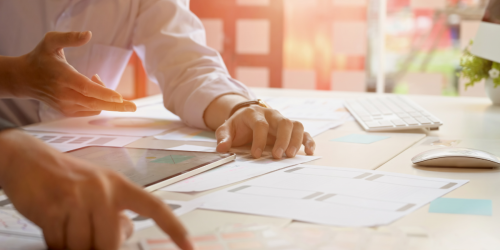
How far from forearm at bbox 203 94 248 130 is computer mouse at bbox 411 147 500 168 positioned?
437mm

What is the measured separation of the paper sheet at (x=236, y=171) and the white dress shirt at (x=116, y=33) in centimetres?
49

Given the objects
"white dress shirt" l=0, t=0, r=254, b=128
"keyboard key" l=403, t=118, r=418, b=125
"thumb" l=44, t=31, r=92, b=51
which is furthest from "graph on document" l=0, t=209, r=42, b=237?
"keyboard key" l=403, t=118, r=418, b=125

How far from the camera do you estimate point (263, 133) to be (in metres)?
0.87

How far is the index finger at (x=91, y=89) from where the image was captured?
862 millimetres

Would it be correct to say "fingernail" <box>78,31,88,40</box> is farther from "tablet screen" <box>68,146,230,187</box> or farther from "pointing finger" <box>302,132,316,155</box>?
"pointing finger" <box>302,132,316,155</box>

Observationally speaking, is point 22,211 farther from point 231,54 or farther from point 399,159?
point 231,54

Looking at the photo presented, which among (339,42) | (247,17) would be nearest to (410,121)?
(339,42)

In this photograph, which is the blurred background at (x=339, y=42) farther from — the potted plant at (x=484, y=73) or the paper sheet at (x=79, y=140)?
the paper sheet at (x=79, y=140)

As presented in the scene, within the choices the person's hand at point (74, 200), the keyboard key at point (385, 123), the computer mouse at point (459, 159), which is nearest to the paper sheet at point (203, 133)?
the keyboard key at point (385, 123)

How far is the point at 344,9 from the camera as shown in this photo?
395cm

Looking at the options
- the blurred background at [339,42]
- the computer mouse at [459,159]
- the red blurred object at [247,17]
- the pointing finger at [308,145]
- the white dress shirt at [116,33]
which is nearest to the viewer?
the computer mouse at [459,159]

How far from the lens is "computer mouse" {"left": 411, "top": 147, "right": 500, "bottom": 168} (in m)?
0.74

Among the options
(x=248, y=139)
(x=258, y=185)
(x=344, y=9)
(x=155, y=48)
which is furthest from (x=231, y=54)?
(x=258, y=185)

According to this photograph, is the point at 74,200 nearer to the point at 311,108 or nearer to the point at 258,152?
the point at 258,152
